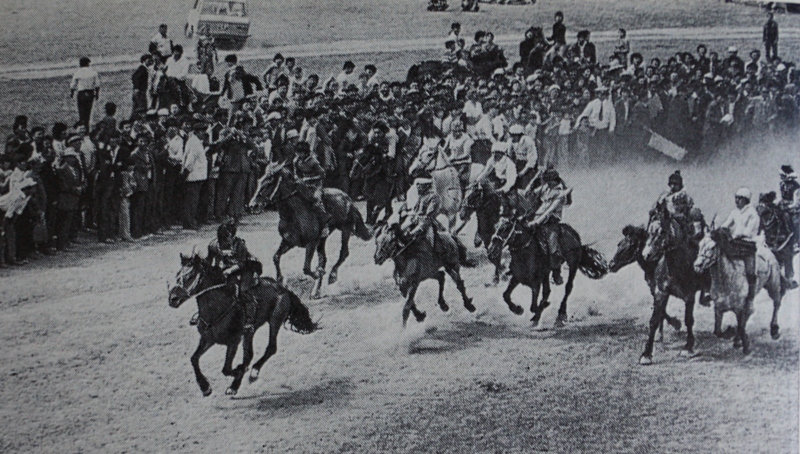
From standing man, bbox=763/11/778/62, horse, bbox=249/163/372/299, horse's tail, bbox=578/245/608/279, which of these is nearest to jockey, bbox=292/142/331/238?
horse, bbox=249/163/372/299

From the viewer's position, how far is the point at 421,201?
8.91m

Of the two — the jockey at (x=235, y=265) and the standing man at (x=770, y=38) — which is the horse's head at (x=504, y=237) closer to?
the jockey at (x=235, y=265)

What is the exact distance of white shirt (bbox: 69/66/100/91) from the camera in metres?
8.34

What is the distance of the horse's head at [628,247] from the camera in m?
9.18

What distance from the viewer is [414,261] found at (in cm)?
881

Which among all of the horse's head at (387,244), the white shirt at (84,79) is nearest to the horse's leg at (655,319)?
the horse's head at (387,244)

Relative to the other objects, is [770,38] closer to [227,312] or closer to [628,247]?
[628,247]

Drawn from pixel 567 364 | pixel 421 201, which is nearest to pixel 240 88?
pixel 421 201

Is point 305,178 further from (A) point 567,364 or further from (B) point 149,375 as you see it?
(A) point 567,364

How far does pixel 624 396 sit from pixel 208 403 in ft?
12.7

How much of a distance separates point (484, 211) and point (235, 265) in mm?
2634

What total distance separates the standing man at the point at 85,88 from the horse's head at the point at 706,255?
227 inches

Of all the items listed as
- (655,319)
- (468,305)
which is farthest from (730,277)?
(468,305)

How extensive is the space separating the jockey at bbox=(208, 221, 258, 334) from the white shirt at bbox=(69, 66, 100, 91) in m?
1.72
